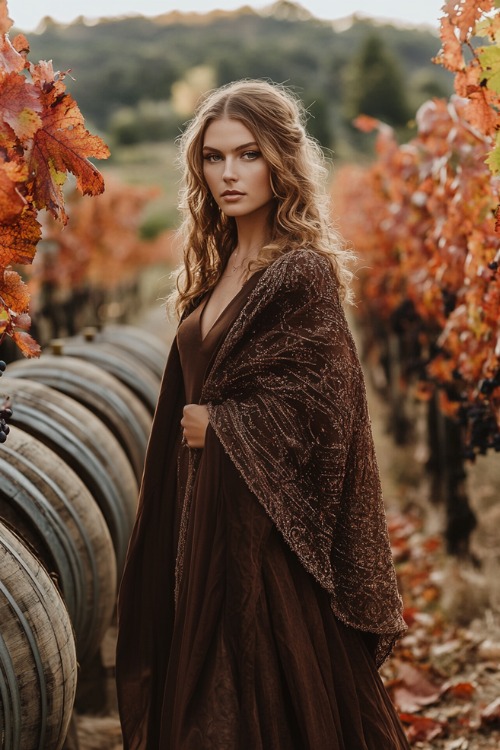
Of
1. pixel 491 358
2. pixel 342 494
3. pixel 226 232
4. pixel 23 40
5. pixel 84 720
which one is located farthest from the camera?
pixel 84 720

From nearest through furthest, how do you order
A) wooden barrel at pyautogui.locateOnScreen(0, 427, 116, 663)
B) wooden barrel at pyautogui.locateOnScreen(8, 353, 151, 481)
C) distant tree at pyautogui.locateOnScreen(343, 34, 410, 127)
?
wooden barrel at pyautogui.locateOnScreen(0, 427, 116, 663) → wooden barrel at pyautogui.locateOnScreen(8, 353, 151, 481) → distant tree at pyautogui.locateOnScreen(343, 34, 410, 127)

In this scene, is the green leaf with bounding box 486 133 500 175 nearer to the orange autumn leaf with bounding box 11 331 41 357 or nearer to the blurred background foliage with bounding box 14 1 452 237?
the orange autumn leaf with bounding box 11 331 41 357

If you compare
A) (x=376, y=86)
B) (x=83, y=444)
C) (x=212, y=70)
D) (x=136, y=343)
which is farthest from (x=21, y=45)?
(x=212, y=70)

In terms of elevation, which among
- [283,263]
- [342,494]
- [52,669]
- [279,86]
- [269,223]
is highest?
[279,86]

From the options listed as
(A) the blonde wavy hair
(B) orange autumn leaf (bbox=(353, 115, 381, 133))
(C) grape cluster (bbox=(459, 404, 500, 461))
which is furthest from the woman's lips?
(B) orange autumn leaf (bbox=(353, 115, 381, 133))

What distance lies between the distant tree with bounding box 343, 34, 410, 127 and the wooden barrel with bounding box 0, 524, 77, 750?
58.9 m

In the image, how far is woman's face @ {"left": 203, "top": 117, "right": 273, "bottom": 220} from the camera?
2.70 m

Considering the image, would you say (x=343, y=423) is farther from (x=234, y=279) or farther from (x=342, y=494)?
Answer: (x=234, y=279)

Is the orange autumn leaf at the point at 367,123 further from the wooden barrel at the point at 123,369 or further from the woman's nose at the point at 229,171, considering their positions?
the woman's nose at the point at 229,171

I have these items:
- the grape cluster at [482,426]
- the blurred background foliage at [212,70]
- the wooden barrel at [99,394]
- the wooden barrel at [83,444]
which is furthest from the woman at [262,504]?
the blurred background foliage at [212,70]

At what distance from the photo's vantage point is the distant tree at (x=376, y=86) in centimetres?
5841

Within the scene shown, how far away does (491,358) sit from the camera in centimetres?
381

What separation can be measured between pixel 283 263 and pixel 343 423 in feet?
1.54

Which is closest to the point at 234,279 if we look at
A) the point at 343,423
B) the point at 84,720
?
the point at 343,423
